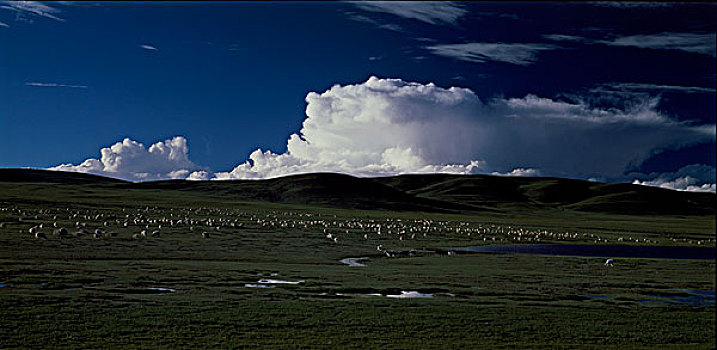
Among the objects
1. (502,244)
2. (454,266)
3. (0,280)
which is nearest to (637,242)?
(502,244)

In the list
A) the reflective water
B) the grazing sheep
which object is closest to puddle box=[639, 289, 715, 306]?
the reflective water

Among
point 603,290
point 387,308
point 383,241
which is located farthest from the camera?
point 383,241

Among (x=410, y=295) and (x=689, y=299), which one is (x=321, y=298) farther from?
(x=689, y=299)

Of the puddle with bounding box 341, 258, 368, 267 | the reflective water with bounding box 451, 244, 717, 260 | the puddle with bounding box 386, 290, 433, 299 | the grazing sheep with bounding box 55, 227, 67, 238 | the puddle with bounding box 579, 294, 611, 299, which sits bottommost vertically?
the puddle with bounding box 386, 290, 433, 299

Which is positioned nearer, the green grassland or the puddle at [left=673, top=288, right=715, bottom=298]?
the green grassland

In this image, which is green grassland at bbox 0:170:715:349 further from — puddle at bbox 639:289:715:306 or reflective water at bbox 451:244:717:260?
reflective water at bbox 451:244:717:260

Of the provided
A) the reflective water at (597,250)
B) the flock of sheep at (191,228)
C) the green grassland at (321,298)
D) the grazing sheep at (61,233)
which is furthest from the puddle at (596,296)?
the grazing sheep at (61,233)

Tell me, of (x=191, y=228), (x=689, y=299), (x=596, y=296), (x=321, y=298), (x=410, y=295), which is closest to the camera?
(x=321, y=298)

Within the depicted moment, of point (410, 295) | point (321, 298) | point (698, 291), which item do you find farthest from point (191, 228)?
point (698, 291)

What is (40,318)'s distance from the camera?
1010 inches

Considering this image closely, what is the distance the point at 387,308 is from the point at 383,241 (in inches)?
1870

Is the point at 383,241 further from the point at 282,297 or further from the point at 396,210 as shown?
the point at 396,210

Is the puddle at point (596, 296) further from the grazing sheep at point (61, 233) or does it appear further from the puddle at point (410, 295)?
the grazing sheep at point (61, 233)

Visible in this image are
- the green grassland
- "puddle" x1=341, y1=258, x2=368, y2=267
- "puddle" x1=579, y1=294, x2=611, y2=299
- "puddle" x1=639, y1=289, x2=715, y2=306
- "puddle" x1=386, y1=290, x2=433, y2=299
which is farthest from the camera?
"puddle" x1=341, y1=258, x2=368, y2=267
